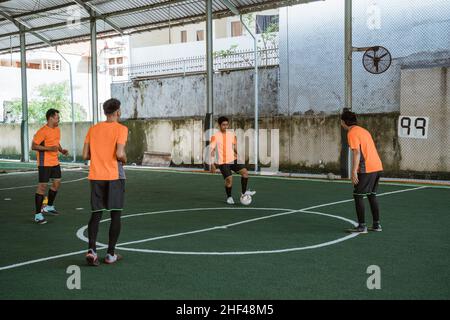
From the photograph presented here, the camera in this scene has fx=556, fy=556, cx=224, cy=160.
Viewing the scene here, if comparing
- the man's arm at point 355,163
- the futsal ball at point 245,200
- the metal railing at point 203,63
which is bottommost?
the futsal ball at point 245,200

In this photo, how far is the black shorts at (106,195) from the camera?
6730 millimetres

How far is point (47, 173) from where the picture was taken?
1052cm

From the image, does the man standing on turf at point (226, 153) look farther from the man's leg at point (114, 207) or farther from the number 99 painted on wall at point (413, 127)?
the number 99 painted on wall at point (413, 127)

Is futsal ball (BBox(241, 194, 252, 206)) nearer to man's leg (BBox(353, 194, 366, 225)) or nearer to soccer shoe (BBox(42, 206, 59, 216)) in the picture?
man's leg (BBox(353, 194, 366, 225))

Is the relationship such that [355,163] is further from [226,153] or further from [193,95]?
[193,95]

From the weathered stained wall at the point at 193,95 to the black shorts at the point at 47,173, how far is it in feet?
40.6

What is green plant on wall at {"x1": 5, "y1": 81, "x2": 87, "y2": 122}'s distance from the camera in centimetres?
4275

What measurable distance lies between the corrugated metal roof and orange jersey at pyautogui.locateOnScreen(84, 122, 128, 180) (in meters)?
14.9

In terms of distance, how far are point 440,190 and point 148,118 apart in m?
15.9

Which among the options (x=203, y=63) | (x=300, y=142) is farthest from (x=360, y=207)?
(x=203, y=63)

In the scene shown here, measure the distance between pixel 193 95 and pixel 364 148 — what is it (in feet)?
55.3

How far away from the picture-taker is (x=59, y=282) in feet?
19.8

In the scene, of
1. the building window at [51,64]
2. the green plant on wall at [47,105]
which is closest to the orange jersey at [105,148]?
the green plant on wall at [47,105]
